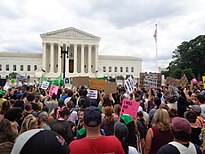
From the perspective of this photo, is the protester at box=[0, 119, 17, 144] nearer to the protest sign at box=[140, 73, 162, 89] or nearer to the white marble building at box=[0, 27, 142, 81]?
the protest sign at box=[140, 73, 162, 89]

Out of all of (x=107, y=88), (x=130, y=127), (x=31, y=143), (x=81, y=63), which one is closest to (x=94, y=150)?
(x=31, y=143)

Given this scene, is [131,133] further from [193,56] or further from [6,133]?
[193,56]

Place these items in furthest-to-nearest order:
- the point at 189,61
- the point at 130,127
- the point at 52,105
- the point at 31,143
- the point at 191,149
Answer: the point at 189,61 < the point at 52,105 < the point at 130,127 < the point at 191,149 < the point at 31,143

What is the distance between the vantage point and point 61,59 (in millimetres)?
72938

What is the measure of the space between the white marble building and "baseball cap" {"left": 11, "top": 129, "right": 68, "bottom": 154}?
228 ft

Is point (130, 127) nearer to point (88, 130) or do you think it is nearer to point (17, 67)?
point (88, 130)

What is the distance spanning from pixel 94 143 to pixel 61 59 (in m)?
Result: 71.5

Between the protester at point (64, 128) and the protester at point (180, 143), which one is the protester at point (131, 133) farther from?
the protester at point (180, 143)

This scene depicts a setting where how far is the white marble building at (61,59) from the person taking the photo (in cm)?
7206

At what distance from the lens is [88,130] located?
278 centimetres

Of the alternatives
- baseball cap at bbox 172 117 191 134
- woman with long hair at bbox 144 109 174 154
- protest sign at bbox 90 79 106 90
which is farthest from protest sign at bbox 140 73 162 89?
baseball cap at bbox 172 117 191 134

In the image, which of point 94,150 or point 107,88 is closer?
point 94,150

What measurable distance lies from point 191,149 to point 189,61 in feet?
194

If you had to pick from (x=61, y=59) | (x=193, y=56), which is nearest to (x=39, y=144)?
(x=193, y=56)
